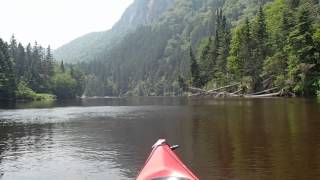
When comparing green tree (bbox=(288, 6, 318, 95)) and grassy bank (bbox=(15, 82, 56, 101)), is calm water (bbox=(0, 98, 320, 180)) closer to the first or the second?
green tree (bbox=(288, 6, 318, 95))

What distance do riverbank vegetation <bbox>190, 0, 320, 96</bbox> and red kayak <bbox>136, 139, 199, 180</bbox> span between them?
81.5 m

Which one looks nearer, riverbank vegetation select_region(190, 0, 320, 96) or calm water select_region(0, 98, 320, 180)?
calm water select_region(0, 98, 320, 180)

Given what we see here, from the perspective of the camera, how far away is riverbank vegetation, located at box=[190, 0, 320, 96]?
99.9 metres

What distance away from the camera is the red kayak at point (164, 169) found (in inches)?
651

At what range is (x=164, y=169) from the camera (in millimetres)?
17062

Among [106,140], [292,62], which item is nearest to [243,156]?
[106,140]

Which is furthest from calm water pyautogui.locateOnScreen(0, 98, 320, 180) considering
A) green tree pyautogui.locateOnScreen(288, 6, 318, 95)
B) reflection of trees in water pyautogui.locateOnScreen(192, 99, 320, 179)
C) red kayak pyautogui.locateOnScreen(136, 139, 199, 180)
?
green tree pyautogui.locateOnScreen(288, 6, 318, 95)

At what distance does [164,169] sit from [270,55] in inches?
4689

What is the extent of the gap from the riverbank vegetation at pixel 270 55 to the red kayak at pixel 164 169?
81485 mm

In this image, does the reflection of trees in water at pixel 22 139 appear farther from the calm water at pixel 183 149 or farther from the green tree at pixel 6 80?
the green tree at pixel 6 80

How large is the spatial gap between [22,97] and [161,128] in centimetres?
13423

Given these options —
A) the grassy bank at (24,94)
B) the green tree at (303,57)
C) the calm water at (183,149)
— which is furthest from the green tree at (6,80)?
the calm water at (183,149)

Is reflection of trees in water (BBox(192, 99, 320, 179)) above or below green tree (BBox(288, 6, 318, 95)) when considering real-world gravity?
below

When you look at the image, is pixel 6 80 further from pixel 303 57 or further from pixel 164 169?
pixel 164 169
